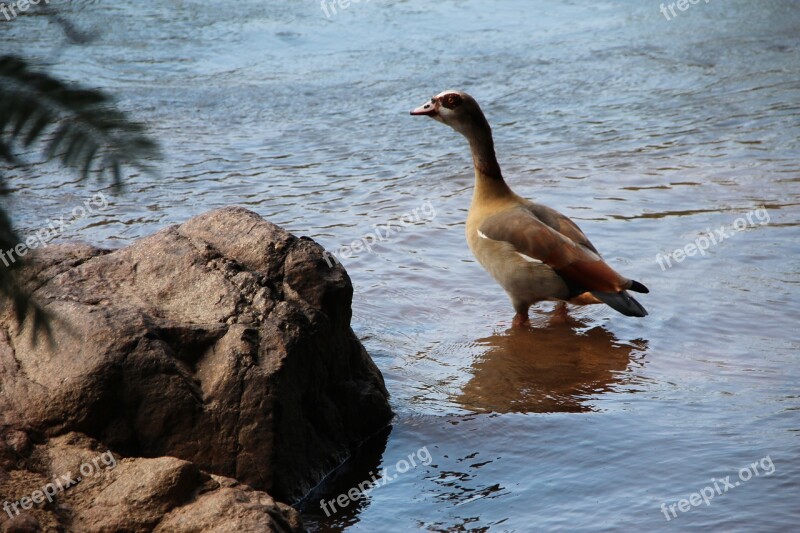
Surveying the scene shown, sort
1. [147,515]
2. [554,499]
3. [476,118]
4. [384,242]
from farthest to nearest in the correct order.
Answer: [384,242]
[476,118]
[554,499]
[147,515]

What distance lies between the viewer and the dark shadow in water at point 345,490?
4270mm

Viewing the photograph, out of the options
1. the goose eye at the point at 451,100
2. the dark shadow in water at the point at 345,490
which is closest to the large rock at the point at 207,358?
the dark shadow in water at the point at 345,490

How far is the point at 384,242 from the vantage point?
26.5 ft

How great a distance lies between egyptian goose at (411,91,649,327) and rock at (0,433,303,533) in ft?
9.95

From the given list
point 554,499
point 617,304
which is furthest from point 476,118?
point 554,499

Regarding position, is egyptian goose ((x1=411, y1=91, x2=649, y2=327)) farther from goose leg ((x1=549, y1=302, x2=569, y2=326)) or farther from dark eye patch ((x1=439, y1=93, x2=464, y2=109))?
goose leg ((x1=549, y1=302, x2=569, y2=326))

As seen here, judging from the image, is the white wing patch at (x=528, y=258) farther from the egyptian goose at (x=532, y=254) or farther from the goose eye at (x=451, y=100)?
the goose eye at (x=451, y=100)

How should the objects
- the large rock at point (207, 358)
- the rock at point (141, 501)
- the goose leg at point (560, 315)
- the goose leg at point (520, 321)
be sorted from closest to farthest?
the rock at point (141, 501) → the large rock at point (207, 358) → the goose leg at point (520, 321) → the goose leg at point (560, 315)

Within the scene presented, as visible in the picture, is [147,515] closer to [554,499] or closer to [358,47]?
[554,499]

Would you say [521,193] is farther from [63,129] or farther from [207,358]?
[63,129]

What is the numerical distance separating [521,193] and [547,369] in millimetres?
3502

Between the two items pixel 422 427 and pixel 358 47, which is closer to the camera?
pixel 422 427

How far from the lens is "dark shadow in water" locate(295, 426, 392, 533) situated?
4.27 metres

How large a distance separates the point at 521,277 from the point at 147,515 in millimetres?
3378
